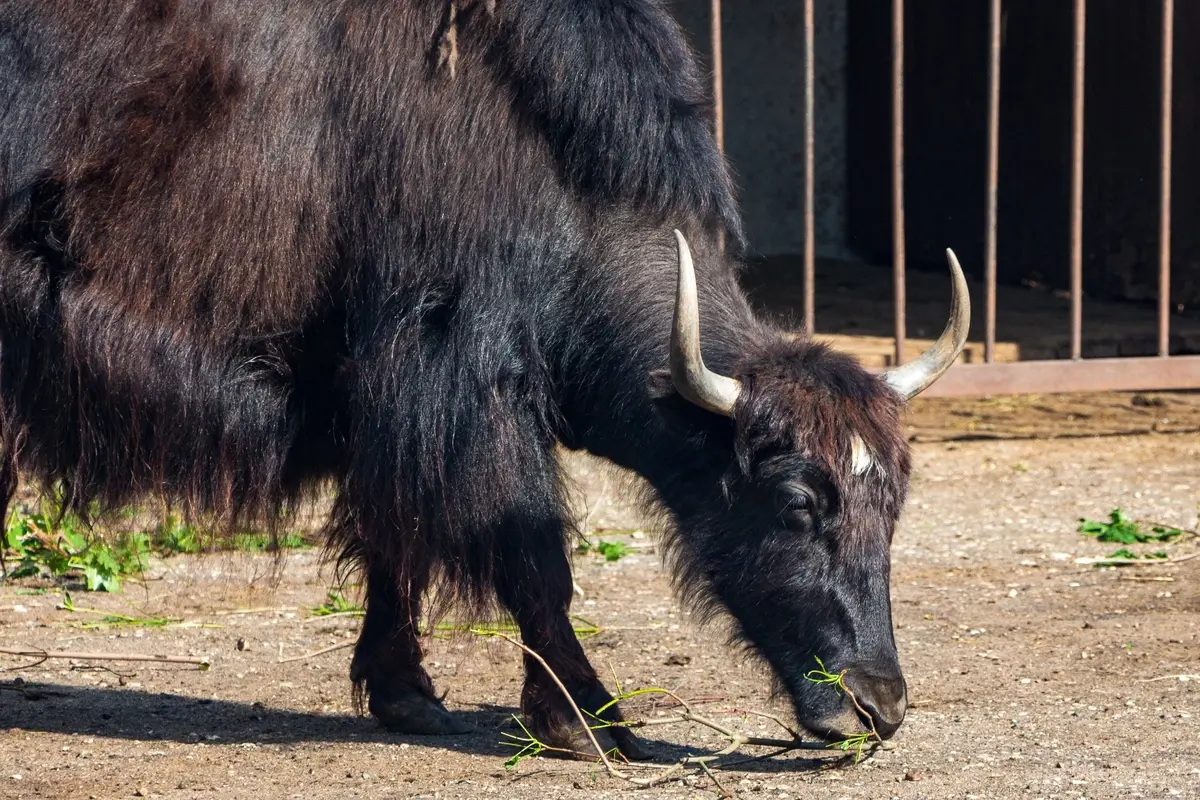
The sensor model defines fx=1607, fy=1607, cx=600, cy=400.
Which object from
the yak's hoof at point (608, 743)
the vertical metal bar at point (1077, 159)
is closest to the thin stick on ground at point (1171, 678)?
the yak's hoof at point (608, 743)

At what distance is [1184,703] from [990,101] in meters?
3.68

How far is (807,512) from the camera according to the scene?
3766mm

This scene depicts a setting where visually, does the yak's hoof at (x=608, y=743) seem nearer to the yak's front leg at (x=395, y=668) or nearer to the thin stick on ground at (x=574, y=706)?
the thin stick on ground at (x=574, y=706)

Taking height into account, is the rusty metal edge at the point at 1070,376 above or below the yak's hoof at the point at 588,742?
above

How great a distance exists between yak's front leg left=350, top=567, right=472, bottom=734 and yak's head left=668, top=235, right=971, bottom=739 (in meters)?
0.96

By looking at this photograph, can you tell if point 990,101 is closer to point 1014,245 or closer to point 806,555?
point 1014,245

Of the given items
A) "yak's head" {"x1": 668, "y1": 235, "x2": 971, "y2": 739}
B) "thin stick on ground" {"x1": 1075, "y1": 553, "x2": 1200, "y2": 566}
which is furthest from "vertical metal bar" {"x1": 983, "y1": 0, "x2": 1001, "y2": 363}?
"yak's head" {"x1": 668, "y1": 235, "x2": 971, "y2": 739}

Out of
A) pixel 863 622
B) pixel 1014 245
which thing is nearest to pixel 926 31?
pixel 1014 245

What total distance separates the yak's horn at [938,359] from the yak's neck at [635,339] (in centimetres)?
37

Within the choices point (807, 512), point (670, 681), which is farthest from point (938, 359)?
point (670, 681)

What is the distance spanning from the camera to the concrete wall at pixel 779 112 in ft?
35.8

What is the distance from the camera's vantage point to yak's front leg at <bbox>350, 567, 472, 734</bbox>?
439 cm

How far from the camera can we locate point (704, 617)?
3.99m

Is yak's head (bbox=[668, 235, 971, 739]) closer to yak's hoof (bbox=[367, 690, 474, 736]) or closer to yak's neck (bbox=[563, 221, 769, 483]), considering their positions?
yak's neck (bbox=[563, 221, 769, 483])
